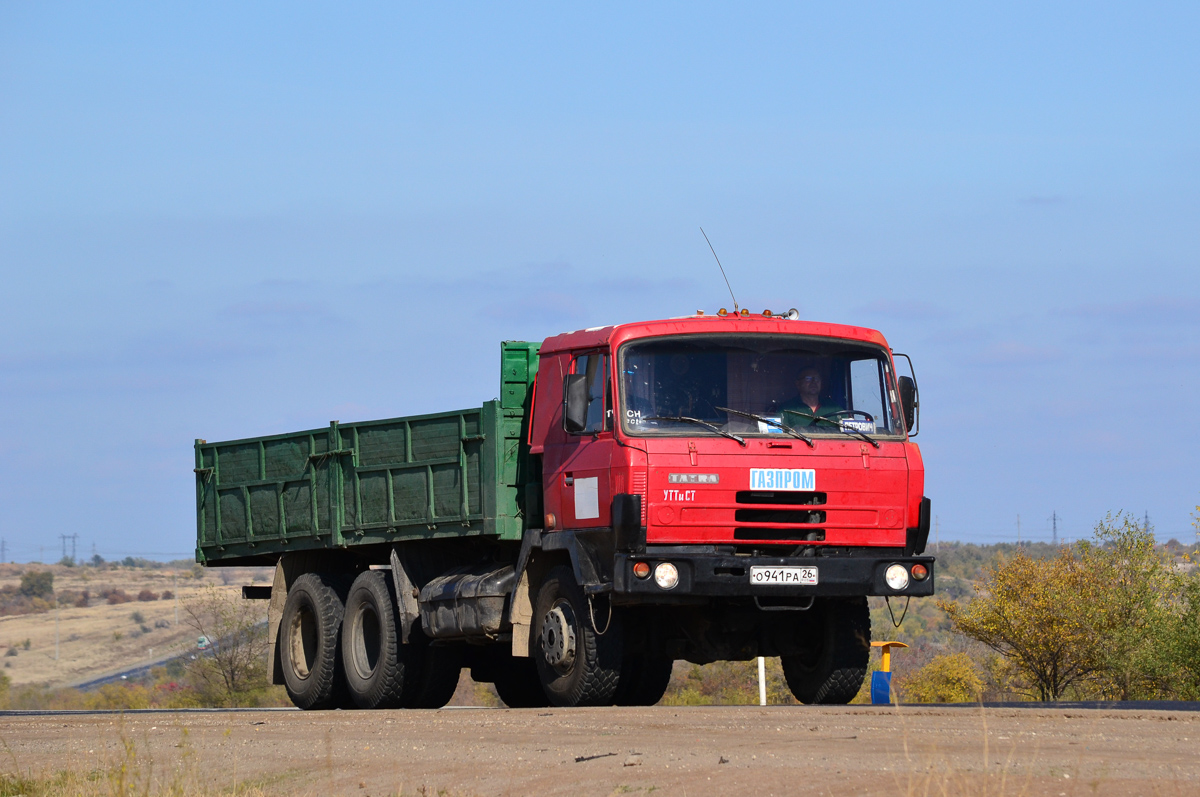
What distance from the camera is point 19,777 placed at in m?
9.70

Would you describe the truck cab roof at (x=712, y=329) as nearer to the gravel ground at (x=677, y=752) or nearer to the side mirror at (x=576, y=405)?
the side mirror at (x=576, y=405)

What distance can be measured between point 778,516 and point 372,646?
5451 millimetres

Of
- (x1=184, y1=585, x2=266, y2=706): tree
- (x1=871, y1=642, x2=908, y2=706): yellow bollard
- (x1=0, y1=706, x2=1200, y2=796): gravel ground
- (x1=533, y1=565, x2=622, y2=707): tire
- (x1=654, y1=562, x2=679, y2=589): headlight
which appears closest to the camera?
(x1=0, y1=706, x2=1200, y2=796): gravel ground

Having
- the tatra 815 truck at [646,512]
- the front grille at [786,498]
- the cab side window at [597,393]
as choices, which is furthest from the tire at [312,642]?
the front grille at [786,498]

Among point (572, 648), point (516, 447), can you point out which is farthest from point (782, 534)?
point (516, 447)

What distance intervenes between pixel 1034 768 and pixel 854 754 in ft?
3.60

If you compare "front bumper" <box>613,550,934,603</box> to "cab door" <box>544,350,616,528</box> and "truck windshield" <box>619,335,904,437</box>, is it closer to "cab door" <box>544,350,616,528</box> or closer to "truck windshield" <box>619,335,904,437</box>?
"cab door" <box>544,350,616,528</box>

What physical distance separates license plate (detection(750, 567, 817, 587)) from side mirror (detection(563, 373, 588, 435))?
1847 mm

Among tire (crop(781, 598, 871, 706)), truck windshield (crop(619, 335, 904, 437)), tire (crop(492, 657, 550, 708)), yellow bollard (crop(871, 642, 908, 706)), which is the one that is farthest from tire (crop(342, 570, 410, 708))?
yellow bollard (crop(871, 642, 908, 706))

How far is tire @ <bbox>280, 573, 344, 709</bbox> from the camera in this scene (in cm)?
1700

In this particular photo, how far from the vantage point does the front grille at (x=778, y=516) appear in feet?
42.6

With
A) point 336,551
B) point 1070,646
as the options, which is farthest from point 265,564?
point 1070,646

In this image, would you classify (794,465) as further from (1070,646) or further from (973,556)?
(973,556)

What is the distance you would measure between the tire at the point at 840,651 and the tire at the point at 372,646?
4162mm
